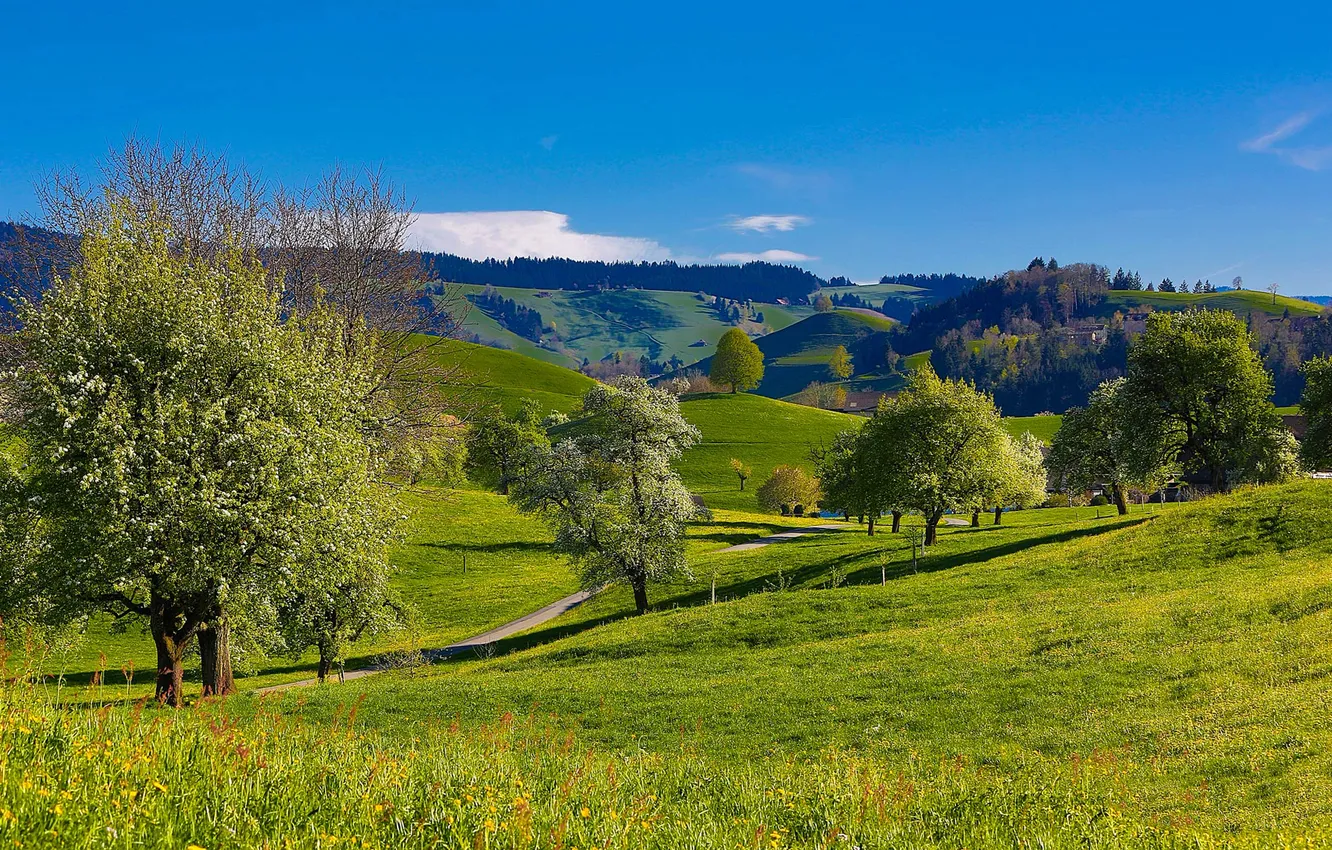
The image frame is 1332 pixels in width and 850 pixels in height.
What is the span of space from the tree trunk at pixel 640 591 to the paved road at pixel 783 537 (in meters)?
22.8

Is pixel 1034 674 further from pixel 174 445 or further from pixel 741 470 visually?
pixel 741 470

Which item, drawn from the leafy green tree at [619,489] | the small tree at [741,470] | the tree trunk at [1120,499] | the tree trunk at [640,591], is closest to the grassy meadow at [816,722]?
the tree trunk at [640,591]

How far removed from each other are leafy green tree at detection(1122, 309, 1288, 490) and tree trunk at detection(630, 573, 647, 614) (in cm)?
3401

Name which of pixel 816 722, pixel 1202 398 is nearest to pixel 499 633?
pixel 816 722

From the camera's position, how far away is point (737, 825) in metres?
8.12

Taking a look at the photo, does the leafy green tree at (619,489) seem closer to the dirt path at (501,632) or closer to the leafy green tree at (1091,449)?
the dirt path at (501,632)

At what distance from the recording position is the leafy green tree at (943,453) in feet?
190

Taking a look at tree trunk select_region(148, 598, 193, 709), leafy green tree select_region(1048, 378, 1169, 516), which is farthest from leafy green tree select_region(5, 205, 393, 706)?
leafy green tree select_region(1048, 378, 1169, 516)

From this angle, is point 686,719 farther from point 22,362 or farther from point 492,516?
point 492,516

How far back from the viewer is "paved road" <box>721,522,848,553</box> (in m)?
77.2

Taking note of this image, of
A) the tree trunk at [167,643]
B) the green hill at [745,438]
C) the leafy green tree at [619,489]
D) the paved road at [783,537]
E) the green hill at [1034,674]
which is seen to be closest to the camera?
the green hill at [1034,674]

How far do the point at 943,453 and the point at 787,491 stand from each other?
56.3 metres

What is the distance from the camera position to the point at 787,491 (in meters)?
115

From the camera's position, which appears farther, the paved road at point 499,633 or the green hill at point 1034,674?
the paved road at point 499,633
